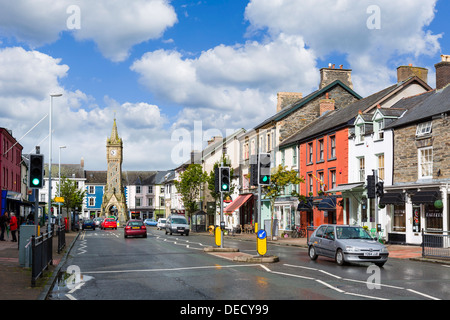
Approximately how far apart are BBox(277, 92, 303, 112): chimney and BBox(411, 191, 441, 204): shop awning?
92.4 feet

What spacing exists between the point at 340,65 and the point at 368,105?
13071 mm

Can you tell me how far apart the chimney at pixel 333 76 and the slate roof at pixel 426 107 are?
1504cm

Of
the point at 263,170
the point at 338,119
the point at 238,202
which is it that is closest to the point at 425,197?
the point at 263,170

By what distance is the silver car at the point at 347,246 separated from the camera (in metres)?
17.5

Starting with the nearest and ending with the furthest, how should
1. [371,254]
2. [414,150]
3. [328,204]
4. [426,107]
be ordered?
[371,254], [414,150], [426,107], [328,204]

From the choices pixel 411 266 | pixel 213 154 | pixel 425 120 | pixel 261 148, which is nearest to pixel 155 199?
pixel 213 154

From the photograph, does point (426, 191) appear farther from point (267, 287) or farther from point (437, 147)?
point (267, 287)

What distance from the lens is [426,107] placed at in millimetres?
29250

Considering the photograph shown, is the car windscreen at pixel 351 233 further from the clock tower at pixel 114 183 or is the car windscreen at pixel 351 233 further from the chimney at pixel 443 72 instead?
the clock tower at pixel 114 183

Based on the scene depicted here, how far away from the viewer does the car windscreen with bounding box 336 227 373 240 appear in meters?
18.9

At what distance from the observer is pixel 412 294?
11078mm

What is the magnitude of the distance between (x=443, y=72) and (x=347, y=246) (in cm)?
1938

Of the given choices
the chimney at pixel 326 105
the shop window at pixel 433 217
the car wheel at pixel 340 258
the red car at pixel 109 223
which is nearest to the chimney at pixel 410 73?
the chimney at pixel 326 105

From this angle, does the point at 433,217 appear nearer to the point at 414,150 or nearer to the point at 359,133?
the point at 414,150
